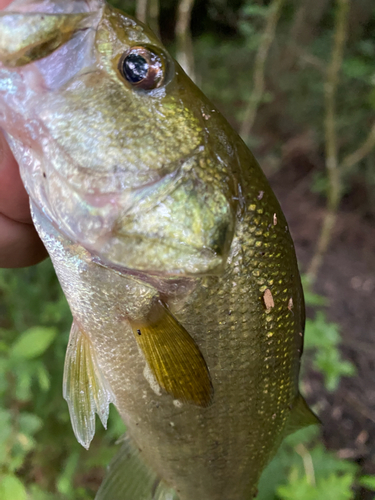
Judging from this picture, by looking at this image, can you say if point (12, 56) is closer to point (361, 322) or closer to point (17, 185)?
point (17, 185)

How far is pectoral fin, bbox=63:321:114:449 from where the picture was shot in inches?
34.7

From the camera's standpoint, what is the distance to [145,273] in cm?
73

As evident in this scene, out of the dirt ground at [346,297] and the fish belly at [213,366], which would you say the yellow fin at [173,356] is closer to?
the fish belly at [213,366]

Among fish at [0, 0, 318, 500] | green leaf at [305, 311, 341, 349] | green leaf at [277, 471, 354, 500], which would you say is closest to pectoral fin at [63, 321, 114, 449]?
fish at [0, 0, 318, 500]

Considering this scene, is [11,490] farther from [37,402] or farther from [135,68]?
[135,68]

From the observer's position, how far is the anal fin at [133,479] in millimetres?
1072

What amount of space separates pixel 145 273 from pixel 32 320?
1.30m

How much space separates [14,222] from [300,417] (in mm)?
991

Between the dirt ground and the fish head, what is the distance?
7.89ft

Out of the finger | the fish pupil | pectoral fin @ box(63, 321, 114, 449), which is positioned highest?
the fish pupil

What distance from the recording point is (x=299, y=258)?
13.3ft

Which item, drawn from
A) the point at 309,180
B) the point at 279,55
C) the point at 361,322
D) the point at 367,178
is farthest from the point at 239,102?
the point at 361,322

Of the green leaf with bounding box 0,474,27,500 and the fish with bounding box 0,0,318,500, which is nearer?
the fish with bounding box 0,0,318,500

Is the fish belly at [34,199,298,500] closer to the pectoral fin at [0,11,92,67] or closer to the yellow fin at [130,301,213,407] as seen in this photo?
the yellow fin at [130,301,213,407]
